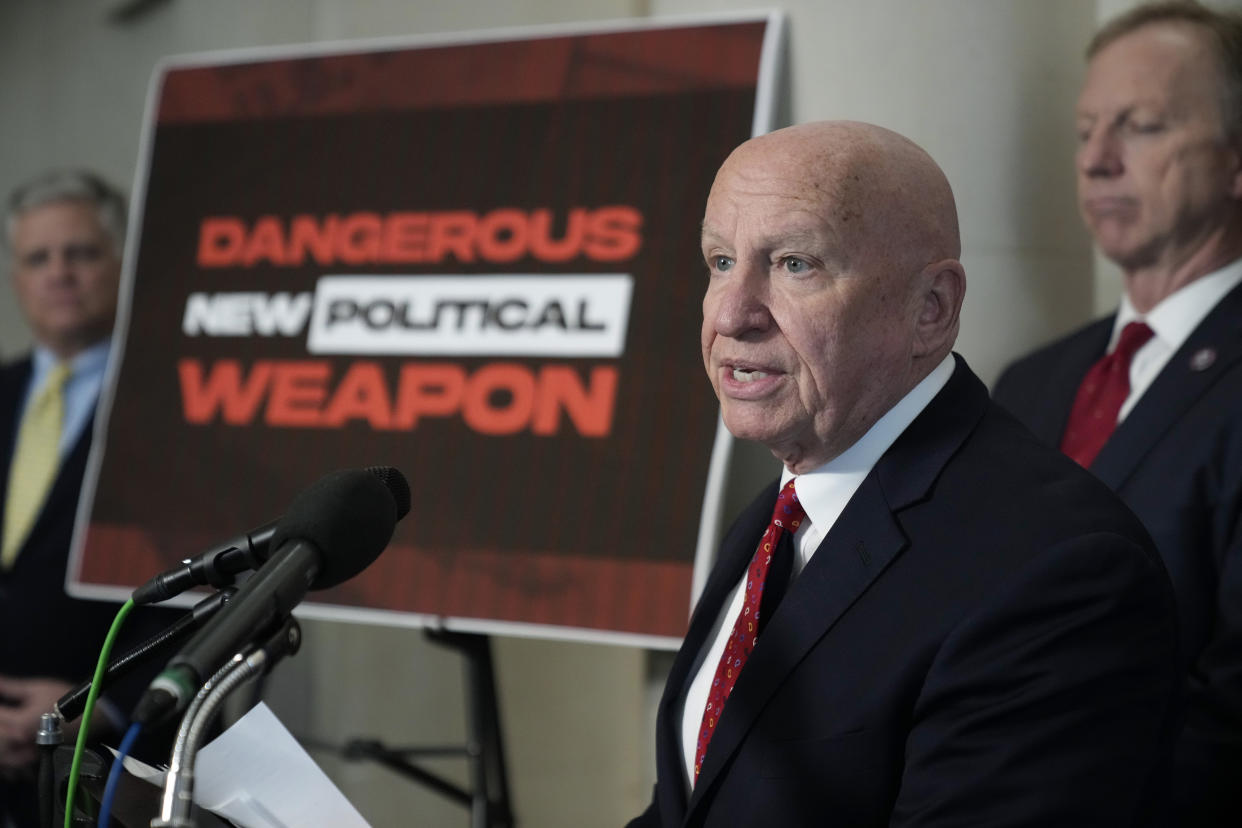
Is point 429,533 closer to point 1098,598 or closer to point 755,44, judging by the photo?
point 755,44

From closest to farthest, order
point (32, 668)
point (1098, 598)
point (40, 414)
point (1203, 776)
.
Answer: point (1098, 598), point (1203, 776), point (32, 668), point (40, 414)

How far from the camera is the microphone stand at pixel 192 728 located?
3.20 feet

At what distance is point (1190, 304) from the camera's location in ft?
8.39

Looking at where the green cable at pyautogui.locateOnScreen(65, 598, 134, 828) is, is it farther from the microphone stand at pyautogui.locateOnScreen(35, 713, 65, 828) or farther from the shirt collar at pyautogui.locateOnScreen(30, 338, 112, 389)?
the shirt collar at pyautogui.locateOnScreen(30, 338, 112, 389)

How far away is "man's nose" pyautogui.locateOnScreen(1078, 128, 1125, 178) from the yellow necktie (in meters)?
2.59

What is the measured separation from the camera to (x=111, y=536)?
3.32 m

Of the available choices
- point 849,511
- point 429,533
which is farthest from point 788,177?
point 429,533

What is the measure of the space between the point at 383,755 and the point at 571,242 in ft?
3.91

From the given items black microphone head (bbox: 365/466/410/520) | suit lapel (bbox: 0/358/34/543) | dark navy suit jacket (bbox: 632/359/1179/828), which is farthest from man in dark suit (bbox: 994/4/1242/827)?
suit lapel (bbox: 0/358/34/543)

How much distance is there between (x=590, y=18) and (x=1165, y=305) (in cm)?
222

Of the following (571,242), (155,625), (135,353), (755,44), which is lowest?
(155,625)

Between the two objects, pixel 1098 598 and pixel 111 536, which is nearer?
pixel 1098 598

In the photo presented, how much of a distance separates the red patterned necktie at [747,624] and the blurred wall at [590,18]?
1.41 meters

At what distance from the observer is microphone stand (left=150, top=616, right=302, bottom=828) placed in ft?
3.20
